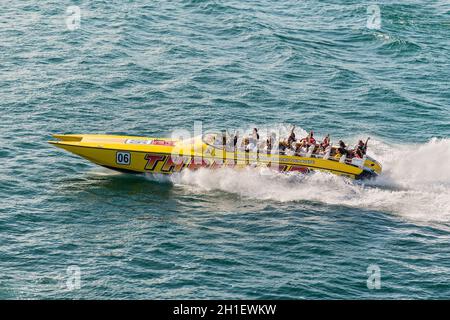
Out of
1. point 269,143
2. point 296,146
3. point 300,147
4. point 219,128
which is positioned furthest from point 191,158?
point 219,128

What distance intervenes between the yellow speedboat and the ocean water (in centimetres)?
58

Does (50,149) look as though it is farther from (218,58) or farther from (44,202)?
(218,58)

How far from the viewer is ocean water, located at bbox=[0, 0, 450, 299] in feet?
98.2

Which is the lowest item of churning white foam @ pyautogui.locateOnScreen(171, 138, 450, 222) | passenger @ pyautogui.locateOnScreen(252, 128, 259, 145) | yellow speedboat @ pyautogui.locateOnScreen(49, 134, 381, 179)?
churning white foam @ pyautogui.locateOnScreen(171, 138, 450, 222)

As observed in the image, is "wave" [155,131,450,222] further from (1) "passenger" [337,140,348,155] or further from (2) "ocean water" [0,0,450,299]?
(1) "passenger" [337,140,348,155]

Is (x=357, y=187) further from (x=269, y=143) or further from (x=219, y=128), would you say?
(x=219, y=128)

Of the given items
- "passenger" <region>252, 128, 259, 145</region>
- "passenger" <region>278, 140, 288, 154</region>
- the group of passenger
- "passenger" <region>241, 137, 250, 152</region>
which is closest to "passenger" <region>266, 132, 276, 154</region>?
the group of passenger

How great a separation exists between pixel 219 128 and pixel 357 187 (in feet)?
29.6

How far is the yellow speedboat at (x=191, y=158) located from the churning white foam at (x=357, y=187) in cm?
38

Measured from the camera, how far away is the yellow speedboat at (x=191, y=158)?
1511 inches

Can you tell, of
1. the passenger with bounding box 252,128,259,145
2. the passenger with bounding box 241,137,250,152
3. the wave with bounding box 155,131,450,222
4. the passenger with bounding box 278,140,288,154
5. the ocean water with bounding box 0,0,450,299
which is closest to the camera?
the ocean water with bounding box 0,0,450,299

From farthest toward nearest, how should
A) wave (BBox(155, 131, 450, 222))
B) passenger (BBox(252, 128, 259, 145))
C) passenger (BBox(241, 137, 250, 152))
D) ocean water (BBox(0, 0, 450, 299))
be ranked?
passenger (BBox(252, 128, 259, 145)) → passenger (BBox(241, 137, 250, 152)) → wave (BBox(155, 131, 450, 222)) → ocean water (BBox(0, 0, 450, 299))

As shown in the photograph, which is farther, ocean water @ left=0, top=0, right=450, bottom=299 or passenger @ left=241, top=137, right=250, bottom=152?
passenger @ left=241, top=137, right=250, bottom=152

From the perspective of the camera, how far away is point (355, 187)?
38.3 metres
